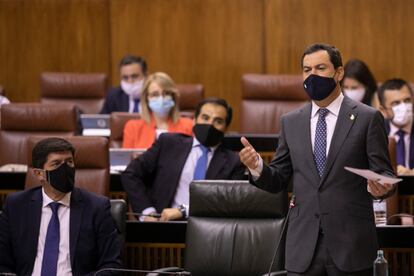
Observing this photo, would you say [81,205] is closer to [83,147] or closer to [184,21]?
[83,147]

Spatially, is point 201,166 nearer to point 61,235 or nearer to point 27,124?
point 61,235

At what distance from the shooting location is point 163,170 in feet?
16.7

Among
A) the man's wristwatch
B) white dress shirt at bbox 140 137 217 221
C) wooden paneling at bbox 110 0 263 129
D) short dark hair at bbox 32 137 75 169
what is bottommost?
the man's wristwatch

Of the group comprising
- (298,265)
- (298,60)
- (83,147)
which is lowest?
(298,265)

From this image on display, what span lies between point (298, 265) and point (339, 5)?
499 centimetres

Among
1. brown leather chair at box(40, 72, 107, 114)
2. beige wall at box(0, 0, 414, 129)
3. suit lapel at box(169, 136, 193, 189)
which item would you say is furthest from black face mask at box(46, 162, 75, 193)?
beige wall at box(0, 0, 414, 129)

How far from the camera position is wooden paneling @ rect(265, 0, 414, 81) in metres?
8.00

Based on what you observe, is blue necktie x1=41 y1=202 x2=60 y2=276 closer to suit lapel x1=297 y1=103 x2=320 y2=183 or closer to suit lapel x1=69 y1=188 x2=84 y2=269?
suit lapel x1=69 y1=188 x2=84 y2=269

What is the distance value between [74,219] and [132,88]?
331cm

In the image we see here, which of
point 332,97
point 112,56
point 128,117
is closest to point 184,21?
point 112,56

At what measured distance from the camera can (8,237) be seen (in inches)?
161

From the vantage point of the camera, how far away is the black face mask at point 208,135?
5051 mm

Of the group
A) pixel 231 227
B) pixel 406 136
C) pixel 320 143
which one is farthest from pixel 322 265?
pixel 406 136

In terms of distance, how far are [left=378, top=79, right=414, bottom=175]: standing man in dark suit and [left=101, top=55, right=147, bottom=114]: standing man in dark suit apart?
6.45 feet
